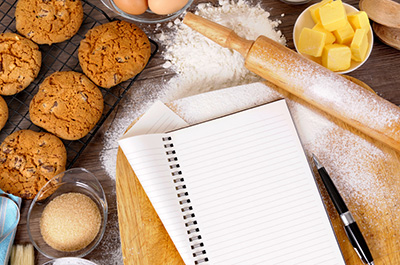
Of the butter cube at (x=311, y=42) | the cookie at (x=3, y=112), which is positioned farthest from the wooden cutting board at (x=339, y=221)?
the cookie at (x=3, y=112)

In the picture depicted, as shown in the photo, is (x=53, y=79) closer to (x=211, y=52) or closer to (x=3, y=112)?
(x=3, y=112)

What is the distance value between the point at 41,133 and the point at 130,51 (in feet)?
1.13

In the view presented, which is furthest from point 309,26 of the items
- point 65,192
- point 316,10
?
point 65,192

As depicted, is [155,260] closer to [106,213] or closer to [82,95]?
[106,213]

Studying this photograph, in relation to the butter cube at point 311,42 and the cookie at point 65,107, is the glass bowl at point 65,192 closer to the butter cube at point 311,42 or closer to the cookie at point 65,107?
the cookie at point 65,107

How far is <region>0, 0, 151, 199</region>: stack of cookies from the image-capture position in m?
1.12

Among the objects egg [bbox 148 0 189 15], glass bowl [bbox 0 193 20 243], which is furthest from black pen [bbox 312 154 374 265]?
glass bowl [bbox 0 193 20 243]

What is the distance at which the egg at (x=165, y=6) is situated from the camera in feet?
3.37

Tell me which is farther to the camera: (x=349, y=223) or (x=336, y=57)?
(x=336, y=57)

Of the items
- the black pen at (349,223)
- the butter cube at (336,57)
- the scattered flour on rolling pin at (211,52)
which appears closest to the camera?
the black pen at (349,223)

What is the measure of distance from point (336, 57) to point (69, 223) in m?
0.86

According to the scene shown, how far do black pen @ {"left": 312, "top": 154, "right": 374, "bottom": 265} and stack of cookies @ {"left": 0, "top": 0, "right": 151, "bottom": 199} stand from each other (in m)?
0.61

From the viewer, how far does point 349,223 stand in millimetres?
971

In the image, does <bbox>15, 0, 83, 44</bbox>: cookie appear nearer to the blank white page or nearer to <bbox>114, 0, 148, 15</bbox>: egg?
<bbox>114, 0, 148, 15</bbox>: egg
